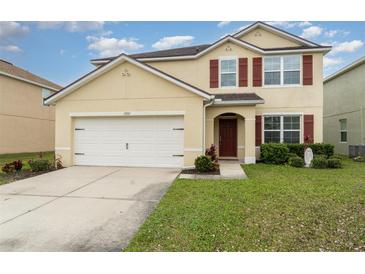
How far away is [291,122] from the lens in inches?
518

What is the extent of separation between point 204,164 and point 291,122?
686 cm

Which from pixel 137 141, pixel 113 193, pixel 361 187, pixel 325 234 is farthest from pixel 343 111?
pixel 113 193

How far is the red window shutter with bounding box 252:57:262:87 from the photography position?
13.3 meters

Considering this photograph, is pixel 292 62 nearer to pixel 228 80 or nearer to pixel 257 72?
pixel 257 72

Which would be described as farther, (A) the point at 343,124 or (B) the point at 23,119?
(B) the point at 23,119

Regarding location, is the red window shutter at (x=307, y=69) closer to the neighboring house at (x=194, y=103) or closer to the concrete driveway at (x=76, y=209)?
the neighboring house at (x=194, y=103)

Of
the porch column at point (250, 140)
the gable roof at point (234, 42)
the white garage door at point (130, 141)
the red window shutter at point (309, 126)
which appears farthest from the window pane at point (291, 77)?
the white garage door at point (130, 141)

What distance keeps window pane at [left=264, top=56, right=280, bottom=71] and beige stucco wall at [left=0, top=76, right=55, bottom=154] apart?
17.5 meters

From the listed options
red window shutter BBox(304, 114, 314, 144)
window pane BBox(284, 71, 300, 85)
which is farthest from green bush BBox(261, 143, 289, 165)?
window pane BBox(284, 71, 300, 85)

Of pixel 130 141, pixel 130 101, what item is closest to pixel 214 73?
pixel 130 101

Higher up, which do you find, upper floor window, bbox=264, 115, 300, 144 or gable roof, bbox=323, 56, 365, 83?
gable roof, bbox=323, 56, 365, 83

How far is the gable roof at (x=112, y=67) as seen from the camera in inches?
393

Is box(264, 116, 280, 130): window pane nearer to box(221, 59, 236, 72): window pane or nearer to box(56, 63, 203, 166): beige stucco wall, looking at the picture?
box(221, 59, 236, 72): window pane
